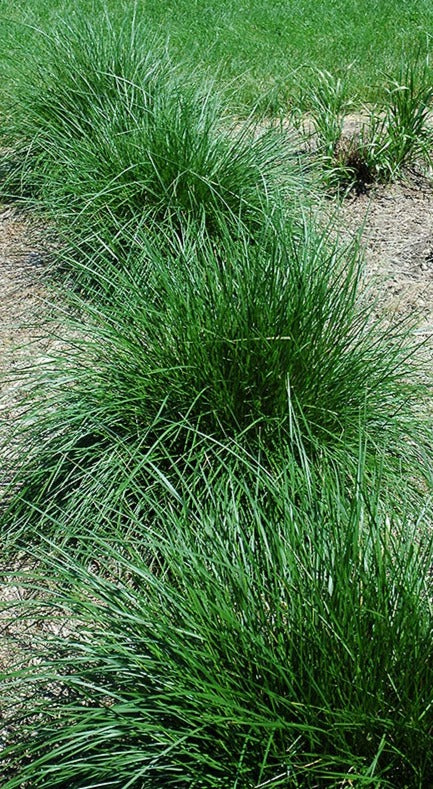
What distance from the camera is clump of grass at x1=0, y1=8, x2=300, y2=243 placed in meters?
4.17

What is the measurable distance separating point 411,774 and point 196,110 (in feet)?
11.4

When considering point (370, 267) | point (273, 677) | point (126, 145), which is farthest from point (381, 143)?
point (273, 677)

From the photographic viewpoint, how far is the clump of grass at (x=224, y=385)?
2893mm

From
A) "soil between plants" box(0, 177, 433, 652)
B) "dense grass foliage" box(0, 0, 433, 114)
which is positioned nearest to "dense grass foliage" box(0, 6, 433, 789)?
"soil between plants" box(0, 177, 433, 652)

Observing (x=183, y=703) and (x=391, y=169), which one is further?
(x=391, y=169)

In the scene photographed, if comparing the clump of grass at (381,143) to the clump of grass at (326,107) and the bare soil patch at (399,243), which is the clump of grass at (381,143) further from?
the bare soil patch at (399,243)

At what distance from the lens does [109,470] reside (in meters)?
2.85

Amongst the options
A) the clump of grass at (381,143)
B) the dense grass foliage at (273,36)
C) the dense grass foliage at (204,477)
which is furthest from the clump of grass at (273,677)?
the dense grass foliage at (273,36)

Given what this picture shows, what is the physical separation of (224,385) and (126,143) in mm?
1852

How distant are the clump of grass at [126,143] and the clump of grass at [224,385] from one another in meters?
0.69

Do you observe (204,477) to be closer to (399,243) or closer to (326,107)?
(399,243)

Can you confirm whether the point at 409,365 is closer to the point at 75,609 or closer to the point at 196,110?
the point at 75,609

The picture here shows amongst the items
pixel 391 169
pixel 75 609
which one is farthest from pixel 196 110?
pixel 75 609

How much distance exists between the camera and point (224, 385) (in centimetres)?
286
